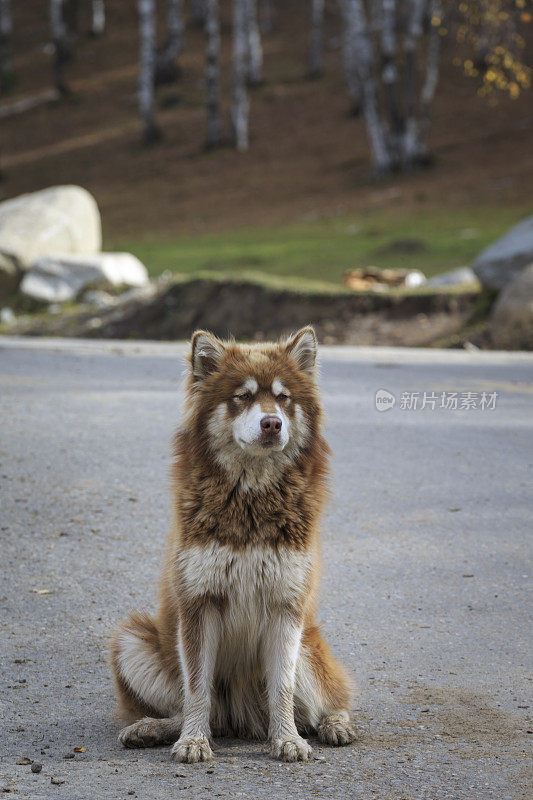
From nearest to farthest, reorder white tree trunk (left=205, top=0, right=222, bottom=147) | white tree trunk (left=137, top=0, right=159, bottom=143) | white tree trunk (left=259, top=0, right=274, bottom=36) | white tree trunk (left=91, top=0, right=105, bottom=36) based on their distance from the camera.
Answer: white tree trunk (left=205, top=0, right=222, bottom=147)
white tree trunk (left=137, top=0, right=159, bottom=143)
white tree trunk (left=259, top=0, right=274, bottom=36)
white tree trunk (left=91, top=0, right=105, bottom=36)

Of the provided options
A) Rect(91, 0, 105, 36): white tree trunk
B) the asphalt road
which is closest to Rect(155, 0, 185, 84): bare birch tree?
Rect(91, 0, 105, 36): white tree trunk

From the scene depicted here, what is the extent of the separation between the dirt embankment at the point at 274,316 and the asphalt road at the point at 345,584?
20.7 ft

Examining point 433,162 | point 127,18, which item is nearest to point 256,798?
point 433,162

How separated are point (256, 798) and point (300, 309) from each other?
16919 mm

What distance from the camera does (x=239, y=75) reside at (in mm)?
40531

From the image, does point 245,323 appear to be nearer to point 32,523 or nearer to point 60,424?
point 60,424

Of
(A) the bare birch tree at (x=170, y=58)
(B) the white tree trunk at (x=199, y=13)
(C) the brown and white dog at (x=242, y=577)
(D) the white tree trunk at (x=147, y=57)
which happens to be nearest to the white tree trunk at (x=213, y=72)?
(D) the white tree trunk at (x=147, y=57)

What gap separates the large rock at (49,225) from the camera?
2594 centimetres

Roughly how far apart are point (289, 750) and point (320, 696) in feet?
1.24

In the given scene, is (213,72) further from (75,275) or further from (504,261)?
(504,261)

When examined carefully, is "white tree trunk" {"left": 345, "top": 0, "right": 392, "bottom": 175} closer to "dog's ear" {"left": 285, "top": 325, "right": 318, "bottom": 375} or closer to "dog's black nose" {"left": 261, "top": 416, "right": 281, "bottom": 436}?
"dog's ear" {"left": 285, "top": 325, "right": 318, "bottom": 375}

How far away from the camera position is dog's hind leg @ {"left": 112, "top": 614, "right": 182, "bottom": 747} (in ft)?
15.4

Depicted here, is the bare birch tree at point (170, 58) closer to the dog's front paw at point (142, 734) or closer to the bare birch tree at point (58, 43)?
the bare birch tree at point (58, 43)

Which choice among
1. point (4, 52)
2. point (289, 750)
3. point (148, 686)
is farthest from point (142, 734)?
point (4, 52)
